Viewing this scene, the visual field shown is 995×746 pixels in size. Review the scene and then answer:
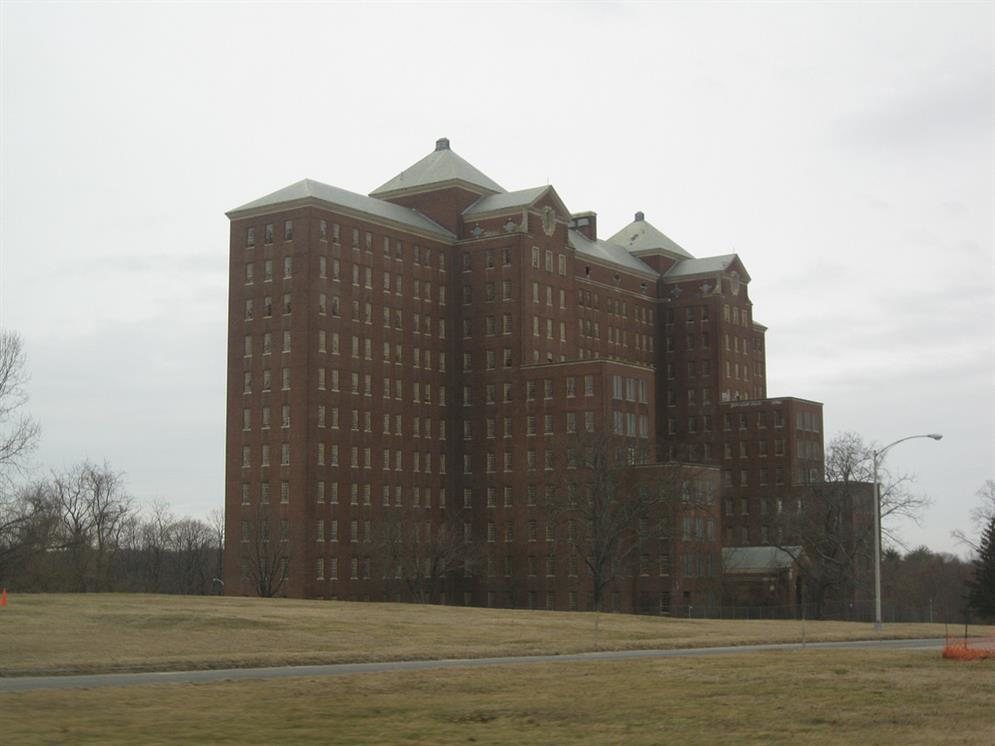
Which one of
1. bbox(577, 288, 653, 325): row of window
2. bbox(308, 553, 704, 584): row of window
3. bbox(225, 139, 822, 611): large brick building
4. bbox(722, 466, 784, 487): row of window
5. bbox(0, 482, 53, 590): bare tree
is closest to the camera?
bbox(0, 482, 53, 590): bare tree

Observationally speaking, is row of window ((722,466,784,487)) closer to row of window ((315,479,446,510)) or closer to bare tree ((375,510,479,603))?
row of window ((315,479,446,510))

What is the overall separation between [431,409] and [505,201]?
23319mm

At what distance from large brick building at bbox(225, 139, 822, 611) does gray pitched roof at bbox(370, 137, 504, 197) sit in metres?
0.34

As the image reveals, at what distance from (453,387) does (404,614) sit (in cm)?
6633

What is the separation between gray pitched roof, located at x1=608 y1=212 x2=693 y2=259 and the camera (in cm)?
17750

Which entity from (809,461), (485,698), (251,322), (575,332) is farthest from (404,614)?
(809,461)

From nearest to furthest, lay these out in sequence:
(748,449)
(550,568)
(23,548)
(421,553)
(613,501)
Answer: (23,548), (613,501), (421,553), (550,568), (748,449)

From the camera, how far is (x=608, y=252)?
169 m

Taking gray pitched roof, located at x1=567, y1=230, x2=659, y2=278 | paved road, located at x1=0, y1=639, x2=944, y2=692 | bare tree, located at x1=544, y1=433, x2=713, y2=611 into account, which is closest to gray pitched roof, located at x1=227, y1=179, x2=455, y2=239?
gray pitched roof, located at x1=567, y1=230, x2=659, y2=278

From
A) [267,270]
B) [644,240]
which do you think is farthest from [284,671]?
[644,240]

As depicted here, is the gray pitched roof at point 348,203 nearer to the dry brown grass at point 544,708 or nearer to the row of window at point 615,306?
the row of window at point 615,306

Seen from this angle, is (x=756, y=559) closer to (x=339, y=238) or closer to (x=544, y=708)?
(x=339, y=238)

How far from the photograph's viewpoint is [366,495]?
132125mm

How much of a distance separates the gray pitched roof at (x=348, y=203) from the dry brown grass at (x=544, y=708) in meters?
96.6
